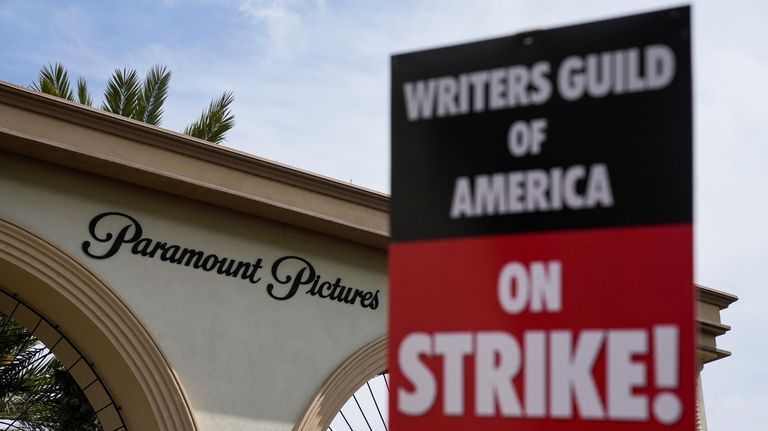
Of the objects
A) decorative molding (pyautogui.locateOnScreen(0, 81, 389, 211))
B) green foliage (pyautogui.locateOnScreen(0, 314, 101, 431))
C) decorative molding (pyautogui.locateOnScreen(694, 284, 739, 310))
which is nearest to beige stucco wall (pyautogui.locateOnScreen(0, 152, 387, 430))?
decorative molding (pyautogui.locateOnScreen(0, 81, 389, 211))

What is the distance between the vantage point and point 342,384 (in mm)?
9094

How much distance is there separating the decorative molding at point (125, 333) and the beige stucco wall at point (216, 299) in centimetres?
10

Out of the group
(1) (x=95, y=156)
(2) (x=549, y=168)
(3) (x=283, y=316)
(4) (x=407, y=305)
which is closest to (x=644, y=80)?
(2) (x=549, y=168)

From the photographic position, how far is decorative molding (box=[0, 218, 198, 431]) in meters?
7.96

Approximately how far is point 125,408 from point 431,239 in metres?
6.26

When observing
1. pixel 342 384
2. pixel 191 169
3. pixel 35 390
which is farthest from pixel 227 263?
pixel 35 390

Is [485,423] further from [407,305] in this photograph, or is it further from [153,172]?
[153,172]

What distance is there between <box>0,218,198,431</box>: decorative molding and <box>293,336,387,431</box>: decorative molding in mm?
1105

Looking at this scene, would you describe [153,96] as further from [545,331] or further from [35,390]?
[545,331]

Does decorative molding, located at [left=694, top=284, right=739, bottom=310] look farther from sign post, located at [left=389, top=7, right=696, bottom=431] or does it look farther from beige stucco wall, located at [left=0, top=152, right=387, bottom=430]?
sign post, located at [left=389, top=7, right=696, bottom=431]

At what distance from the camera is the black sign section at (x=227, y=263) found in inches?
326

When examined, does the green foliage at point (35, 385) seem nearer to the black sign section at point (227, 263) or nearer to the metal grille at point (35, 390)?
the metal grille at point (35, 390)

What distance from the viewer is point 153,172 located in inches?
322

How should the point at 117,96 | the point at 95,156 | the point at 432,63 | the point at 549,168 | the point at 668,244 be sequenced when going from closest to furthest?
the point at 668,244 < the point at 549,168 < the point at 432,63 < the point at 95,156 < the point at 117,96
